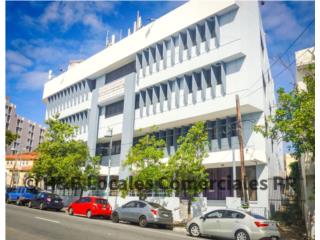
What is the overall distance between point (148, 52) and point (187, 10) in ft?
20.2

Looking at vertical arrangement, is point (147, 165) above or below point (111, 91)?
below

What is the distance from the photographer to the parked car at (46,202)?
82.4 feet

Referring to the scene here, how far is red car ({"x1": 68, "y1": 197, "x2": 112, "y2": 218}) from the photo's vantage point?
2139cm

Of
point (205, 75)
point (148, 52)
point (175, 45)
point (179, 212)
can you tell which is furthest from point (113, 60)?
point (179, 212)

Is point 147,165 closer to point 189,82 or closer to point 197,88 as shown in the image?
point 197,88

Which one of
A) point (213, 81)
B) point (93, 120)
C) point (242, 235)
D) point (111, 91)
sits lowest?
point (242, 235)

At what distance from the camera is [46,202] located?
2511 centimetres

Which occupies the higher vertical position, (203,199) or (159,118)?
(159,118)

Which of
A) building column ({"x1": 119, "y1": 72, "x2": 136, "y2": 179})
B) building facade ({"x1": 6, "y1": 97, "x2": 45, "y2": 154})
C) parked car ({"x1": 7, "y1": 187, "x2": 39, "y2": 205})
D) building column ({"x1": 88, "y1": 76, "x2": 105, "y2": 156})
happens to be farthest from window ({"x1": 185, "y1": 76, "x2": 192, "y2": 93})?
building facade ({"x1": 6, "y1": 97, "x2": 45, "y2": 154})

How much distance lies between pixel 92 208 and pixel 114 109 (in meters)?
16.6

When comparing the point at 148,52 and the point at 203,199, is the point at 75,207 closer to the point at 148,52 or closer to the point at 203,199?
the point at 203,199

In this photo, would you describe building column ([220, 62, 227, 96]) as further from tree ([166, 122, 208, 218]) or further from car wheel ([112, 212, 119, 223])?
car wheel ([112, 212, 119, 223])

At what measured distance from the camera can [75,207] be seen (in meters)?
22.7

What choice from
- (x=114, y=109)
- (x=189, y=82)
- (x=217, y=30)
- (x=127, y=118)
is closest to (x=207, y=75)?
(x=189, y=82)
